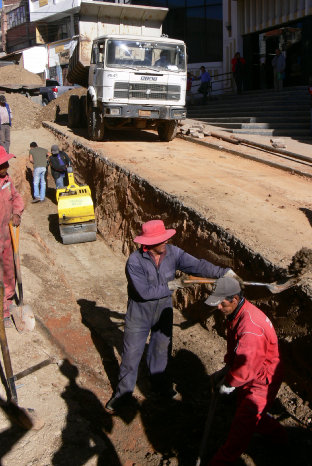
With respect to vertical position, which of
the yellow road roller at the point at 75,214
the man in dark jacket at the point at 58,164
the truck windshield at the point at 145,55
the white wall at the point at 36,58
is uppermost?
the white wall at the point at 36,58

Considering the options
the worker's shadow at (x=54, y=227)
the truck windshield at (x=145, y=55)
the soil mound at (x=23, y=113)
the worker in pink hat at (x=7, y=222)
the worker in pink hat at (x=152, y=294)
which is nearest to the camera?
the worker in pink hat at (x=152, y=294)

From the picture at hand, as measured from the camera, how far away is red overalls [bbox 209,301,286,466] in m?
3.60

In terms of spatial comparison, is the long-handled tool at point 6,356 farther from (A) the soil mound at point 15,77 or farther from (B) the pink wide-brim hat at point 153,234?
(A) the soil mound at point 15,77

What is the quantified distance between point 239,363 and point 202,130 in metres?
12.5

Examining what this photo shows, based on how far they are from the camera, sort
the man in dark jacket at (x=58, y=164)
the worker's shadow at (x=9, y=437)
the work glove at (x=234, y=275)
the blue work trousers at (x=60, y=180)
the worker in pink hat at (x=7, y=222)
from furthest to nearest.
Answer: the blue work trousers at (x=60, y=180) < the man in dark jacket at (x=58, y=164) < the worker in pink hat at (x=7, y=222) < the worker's shadow at (x=9, y=437) < the work glove at (x=234, y=275)

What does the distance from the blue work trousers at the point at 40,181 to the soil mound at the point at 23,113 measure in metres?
6.10

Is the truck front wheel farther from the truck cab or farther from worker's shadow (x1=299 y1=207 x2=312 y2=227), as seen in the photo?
worker's shadow (x1=299 y1=207 x2=312 y2=227)

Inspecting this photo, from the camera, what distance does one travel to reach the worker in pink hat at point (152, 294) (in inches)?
183

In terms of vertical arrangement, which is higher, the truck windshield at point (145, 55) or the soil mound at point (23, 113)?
the truck windshield at point (145, 55)

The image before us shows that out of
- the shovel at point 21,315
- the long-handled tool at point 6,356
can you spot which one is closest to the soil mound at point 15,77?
the shovel at point 21,315

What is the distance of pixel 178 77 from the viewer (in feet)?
43.1

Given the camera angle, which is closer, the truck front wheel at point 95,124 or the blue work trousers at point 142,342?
the blue work trousers at point 142,342

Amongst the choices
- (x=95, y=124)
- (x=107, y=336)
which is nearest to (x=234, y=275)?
(x=107, y=336)

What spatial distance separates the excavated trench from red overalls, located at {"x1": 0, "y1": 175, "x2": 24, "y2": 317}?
107 inches
